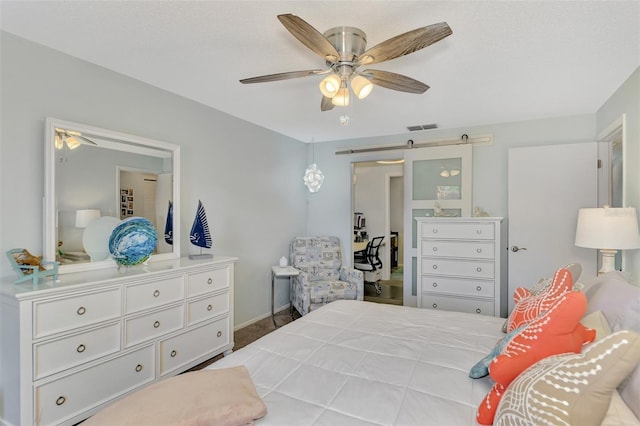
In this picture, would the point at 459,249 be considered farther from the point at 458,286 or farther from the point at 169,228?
the point at 169,228

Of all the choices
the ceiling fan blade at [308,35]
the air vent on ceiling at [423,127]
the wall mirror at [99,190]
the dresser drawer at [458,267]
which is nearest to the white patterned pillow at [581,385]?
the ceiling fan blade at [308,35]

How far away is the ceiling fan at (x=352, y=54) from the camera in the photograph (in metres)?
1.54

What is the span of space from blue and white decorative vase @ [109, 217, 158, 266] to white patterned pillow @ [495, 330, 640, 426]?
8.00 feet

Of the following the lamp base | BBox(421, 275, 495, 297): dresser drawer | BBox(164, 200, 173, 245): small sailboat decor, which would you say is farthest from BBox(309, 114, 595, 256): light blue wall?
BBox(164, 200, 173, 245): small sailboat decor

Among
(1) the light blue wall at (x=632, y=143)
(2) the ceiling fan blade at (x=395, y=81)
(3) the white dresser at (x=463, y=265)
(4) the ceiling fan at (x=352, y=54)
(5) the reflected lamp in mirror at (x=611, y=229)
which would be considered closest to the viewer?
(4) the ceiling fan at (x=352, y=54)

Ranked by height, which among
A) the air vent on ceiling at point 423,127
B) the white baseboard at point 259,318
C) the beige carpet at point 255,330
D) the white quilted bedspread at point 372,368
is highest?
the air vent on ceiling at point 423,127

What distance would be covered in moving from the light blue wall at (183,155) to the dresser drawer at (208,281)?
18.0 inches

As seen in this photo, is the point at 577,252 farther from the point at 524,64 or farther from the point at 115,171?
the point at 115,171

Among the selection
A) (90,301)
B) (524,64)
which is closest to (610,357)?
(524,64)

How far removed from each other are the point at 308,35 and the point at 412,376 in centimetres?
164

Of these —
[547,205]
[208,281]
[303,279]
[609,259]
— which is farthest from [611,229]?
[208,281]

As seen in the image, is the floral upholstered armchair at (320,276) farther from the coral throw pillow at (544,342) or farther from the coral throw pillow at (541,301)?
the coral throw pillow at (544,342)

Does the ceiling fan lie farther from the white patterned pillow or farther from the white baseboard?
the white baseboard

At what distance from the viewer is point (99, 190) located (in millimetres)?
2430
